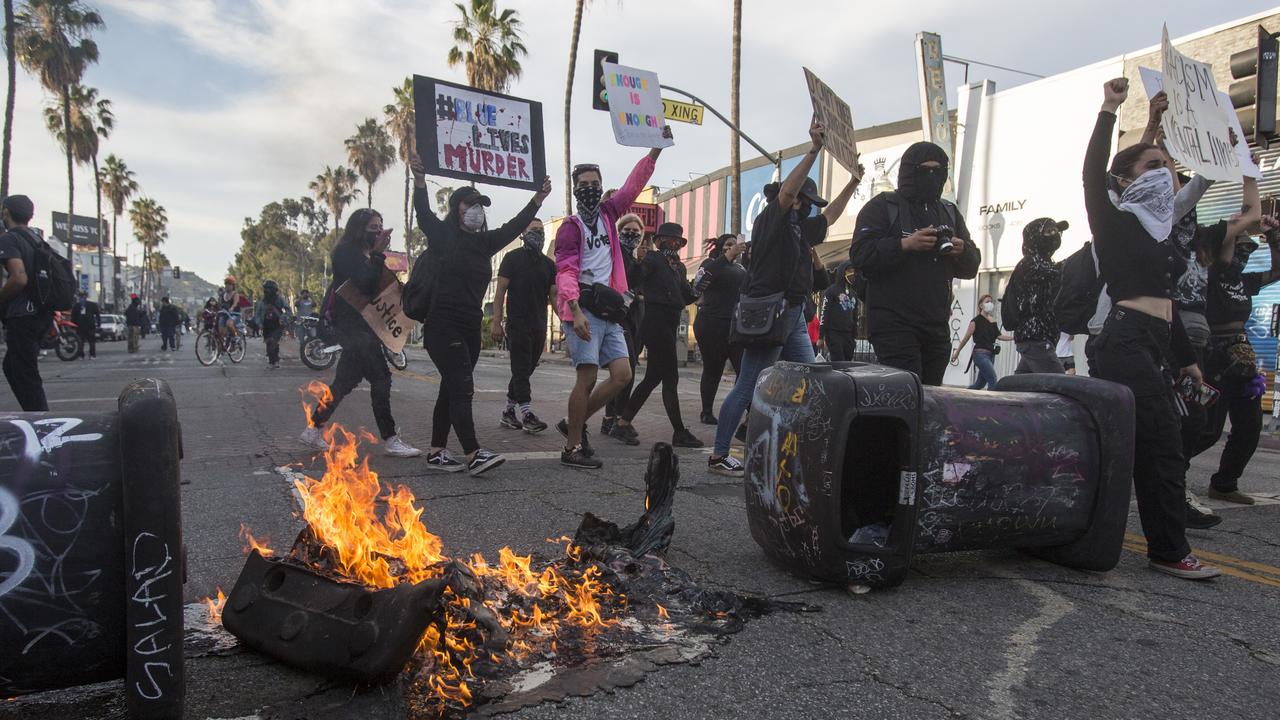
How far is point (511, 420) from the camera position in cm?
733

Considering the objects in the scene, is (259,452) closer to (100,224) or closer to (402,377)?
(402,377)

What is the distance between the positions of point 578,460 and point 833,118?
287 cm

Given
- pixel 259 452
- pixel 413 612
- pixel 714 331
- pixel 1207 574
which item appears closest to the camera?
pixel 413 612

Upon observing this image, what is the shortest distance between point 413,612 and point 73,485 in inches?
30.8

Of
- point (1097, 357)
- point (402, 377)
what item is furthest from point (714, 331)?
point (402, 377)

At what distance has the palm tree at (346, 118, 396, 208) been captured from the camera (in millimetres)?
53438

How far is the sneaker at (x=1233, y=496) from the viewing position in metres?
4.94

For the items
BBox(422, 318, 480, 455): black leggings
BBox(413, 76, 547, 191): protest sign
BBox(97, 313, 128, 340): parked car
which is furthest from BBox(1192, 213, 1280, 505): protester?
BBox(97, 313, 128, 340): parked car

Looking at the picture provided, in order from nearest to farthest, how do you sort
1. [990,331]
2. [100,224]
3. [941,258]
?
[941,258] < [990,331] < [100,224]

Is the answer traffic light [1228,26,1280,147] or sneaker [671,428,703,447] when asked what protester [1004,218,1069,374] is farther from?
traffic light [1228,26,1280,147]

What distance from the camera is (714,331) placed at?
6.71m

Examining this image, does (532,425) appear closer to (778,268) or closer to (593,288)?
(593,288)

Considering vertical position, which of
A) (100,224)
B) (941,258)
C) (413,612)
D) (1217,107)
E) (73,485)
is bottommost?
(413,612)

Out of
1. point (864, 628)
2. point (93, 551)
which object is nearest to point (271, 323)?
point (93, 551)
